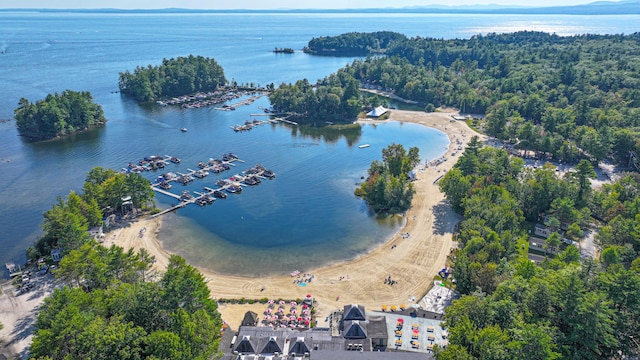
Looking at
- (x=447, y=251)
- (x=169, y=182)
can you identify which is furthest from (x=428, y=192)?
(x=169, y=182)

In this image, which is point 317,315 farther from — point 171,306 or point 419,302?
point 171,306

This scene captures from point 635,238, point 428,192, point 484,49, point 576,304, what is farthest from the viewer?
point 484,49

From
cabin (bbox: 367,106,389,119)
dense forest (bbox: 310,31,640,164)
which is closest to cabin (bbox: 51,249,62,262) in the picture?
dense forest (bbox: 310,31,640,164)

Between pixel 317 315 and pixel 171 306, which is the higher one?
pixel 171 306

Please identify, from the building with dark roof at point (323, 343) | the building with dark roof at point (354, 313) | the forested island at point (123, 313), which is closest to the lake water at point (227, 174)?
the building with dark roof at point (354, 313)

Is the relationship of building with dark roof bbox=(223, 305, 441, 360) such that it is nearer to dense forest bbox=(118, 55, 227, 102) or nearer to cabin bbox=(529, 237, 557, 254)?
cabin bbox=(529, 237, 557, 254)

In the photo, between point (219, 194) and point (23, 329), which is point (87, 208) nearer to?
point (23, 329)
